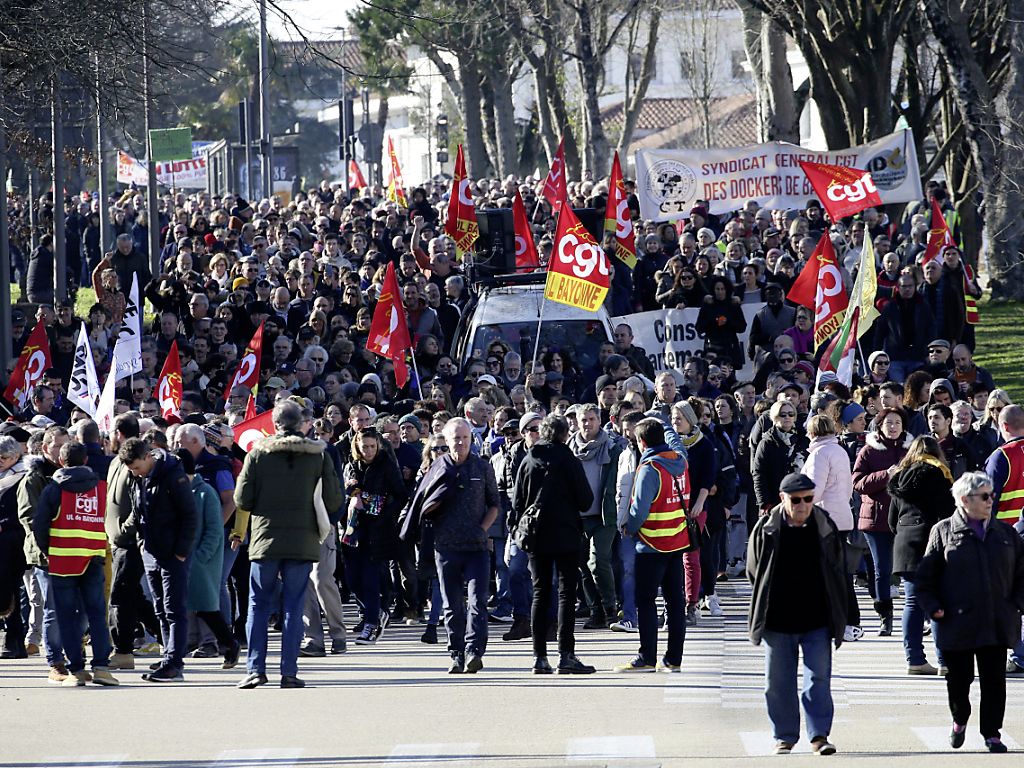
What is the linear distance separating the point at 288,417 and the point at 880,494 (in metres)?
4.33

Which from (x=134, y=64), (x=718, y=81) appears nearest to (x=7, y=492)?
(x=134, y=64)

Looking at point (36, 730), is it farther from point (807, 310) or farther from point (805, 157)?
point (805, 157)

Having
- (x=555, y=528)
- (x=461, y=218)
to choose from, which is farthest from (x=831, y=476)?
(x=461, y=218)

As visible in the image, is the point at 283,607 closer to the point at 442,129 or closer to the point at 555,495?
the point at 555,495

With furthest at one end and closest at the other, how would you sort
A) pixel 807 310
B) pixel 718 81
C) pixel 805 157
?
pixel 718 81 < pixel 805 157 < pixel 807 310

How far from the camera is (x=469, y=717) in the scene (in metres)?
10.6

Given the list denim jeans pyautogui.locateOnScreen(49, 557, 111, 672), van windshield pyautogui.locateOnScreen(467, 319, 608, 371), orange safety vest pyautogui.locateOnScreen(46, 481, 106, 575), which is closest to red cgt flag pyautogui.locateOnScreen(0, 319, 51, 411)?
van windshield pyautogui.locateOnScreen(467, 319, 608, 371)

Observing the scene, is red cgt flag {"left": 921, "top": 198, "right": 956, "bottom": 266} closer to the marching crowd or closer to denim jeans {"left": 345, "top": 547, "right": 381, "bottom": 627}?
the marching crowd

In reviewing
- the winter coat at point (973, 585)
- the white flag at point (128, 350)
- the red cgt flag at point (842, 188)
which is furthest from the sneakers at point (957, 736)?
the red cgt flag at point (842, 188)

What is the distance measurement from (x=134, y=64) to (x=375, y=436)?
655 centimetres

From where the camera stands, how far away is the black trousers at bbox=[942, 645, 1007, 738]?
377 inches

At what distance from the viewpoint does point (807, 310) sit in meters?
21.1

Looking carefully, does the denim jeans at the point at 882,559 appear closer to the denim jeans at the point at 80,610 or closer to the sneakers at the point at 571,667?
the sneakers at the point at 571,667

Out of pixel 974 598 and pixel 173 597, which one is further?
pixel 173 597
